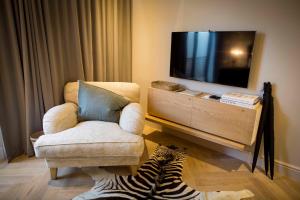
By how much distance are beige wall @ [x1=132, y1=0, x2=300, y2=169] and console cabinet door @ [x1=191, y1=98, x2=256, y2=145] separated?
1.01 ft

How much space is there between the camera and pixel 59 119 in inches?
74.7

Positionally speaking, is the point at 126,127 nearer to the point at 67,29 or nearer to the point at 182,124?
the point at 182,124

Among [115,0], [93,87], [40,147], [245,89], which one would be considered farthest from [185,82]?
[40,147]

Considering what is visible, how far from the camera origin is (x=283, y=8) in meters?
1.77

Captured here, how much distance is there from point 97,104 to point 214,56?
4.32 feet

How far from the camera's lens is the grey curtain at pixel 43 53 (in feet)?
6.26

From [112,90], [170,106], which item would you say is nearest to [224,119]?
[170,106]

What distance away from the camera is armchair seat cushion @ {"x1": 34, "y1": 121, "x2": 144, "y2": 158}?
1.68 meters

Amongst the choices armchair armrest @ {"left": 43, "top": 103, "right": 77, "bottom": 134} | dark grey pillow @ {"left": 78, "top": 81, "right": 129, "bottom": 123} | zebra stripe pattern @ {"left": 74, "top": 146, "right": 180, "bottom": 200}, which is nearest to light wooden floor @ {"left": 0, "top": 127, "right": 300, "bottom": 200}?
zebra stripe pattern @ {"left": 74, "top": 146, "right": 180, "bottom": 200}

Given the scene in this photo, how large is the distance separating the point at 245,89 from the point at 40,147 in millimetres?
1992

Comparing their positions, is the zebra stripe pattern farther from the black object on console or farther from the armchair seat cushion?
the black object on console

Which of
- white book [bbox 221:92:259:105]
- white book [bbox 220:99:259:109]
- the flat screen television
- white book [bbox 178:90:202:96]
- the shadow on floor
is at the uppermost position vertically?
the flat screen television

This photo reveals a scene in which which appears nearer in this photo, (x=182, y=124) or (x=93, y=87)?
(x=93, y=87)

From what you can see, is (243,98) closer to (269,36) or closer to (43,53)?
(269,36)
